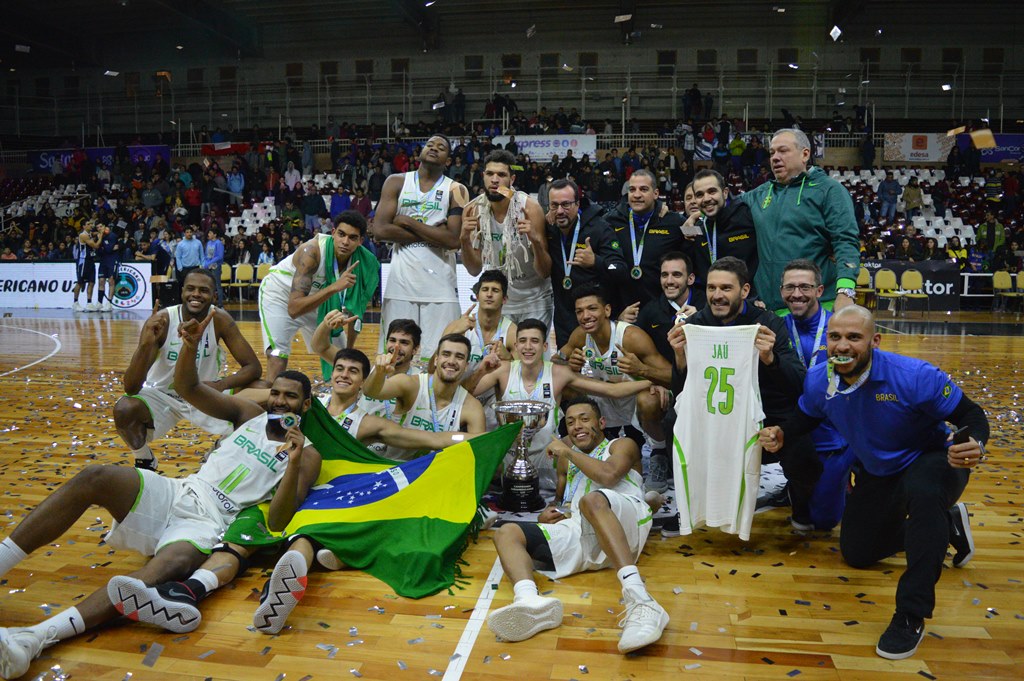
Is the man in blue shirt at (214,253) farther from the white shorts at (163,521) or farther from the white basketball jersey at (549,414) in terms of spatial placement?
the white shorts at (163,521)

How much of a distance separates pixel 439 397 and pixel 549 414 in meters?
0.71

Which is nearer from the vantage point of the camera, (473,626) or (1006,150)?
(473,626)

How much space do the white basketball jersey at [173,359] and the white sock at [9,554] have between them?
2258 millimetres

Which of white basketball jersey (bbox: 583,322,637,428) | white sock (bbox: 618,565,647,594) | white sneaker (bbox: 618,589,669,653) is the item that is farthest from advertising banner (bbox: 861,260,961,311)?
white sneaker (bbox: 618,589,669,653)

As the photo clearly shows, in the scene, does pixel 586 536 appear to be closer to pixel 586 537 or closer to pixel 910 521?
pixel 586 537

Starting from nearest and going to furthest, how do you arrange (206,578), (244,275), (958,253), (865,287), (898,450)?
(206,578), (898,450), (865,287), (958,253), (244,275)

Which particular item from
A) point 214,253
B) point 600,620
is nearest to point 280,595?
point 600,620

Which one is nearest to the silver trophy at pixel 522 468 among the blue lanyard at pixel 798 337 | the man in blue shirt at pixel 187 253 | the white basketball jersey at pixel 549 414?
the white basketball jersey at pixel 549 414

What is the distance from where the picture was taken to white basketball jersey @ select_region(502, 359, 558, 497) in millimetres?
5148

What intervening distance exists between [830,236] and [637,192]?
50.8 inches

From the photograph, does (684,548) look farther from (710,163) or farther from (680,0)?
(680,0)

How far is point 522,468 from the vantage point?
473 cm

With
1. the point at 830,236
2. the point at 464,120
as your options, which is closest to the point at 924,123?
the point at 464,120

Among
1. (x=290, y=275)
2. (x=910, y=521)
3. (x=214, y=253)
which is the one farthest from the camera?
(x=214, y=253)
